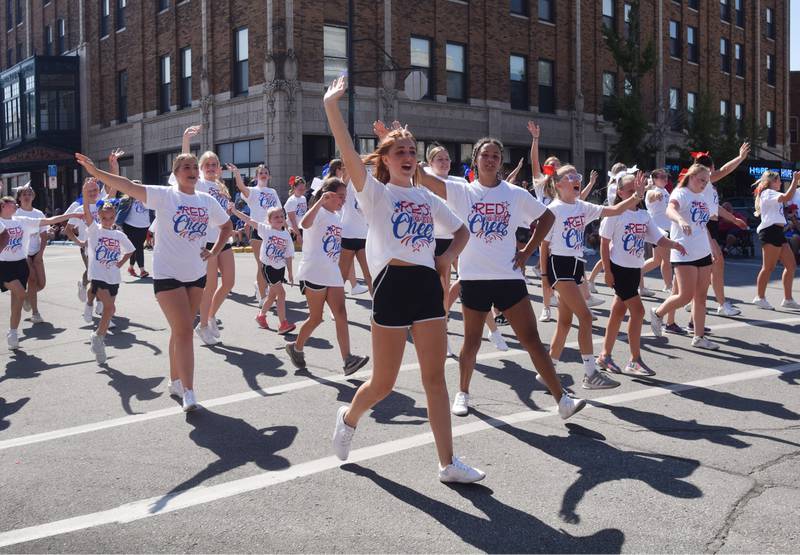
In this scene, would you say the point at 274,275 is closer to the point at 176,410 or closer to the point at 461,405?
the point at 176,410

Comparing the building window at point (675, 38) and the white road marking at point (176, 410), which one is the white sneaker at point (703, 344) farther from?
the building window at point (675, 38)

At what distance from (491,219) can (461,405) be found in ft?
4.61

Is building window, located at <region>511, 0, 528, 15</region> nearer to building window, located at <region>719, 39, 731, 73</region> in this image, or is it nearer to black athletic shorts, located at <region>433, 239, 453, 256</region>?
building window, located at <region>719, 39, 731, 73</region>

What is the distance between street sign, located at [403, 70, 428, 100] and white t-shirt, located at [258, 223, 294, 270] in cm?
1646

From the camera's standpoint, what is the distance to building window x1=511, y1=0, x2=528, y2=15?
105ft

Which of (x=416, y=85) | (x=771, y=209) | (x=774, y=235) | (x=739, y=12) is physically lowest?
(x=774, y=235)

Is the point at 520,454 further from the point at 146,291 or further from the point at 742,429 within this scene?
the point at 146,291

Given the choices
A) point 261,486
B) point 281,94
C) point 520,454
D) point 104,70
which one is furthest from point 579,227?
point 104,70

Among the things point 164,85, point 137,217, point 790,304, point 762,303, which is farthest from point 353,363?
point 164,85

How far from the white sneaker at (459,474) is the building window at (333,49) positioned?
23.8 meters

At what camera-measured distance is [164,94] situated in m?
33.3

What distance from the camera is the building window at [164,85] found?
32781 mm

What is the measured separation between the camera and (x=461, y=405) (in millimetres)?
6195

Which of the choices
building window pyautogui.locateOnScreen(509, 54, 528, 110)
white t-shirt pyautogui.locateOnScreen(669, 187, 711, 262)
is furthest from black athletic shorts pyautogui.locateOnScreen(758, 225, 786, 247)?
building window pyautogui.locateOnScreen(509, 54, 528, 110)
